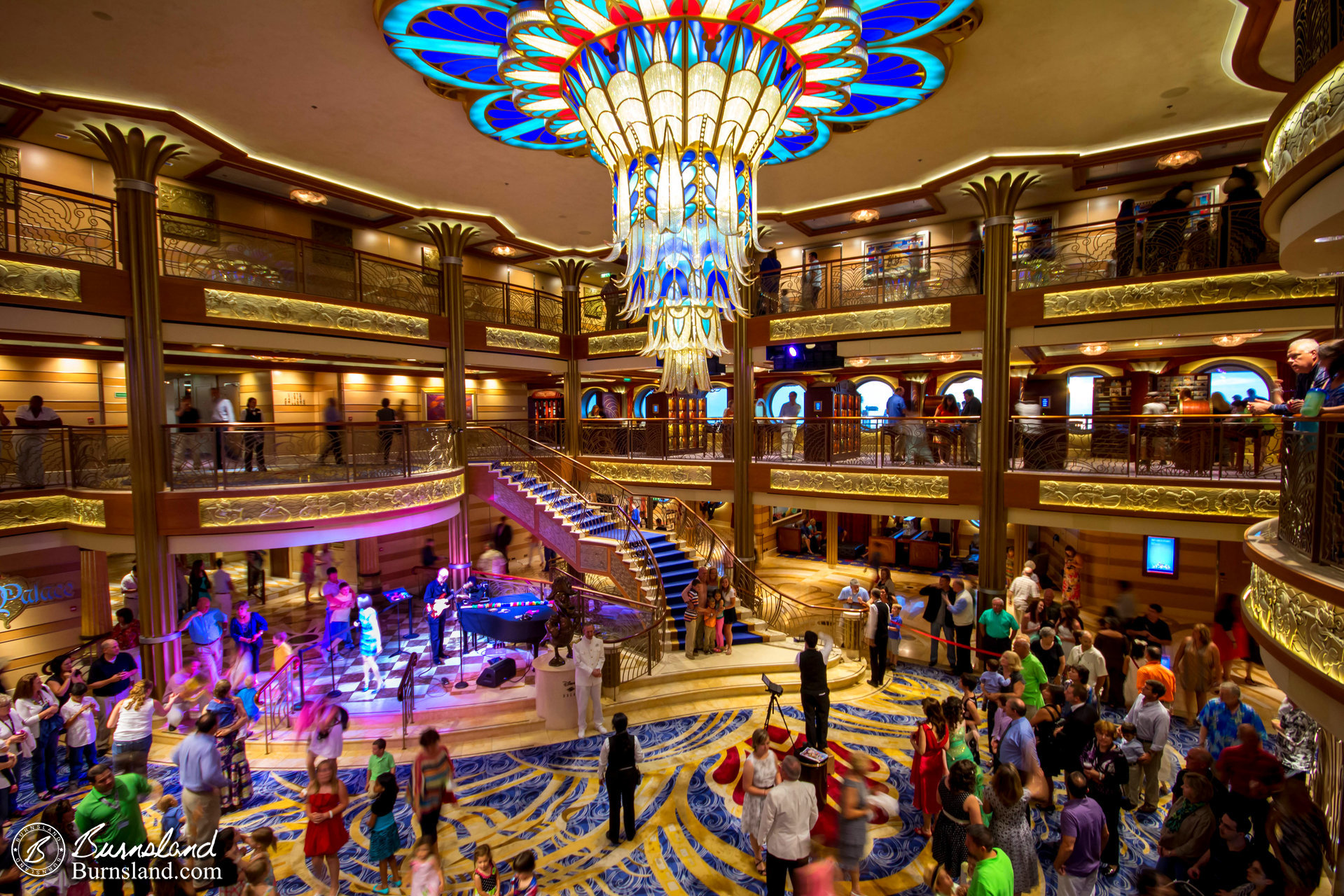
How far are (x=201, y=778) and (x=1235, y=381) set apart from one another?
2001 cm

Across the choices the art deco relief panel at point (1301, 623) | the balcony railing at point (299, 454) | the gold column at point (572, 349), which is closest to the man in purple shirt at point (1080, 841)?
the art deco relief panel at point (1301, 623)

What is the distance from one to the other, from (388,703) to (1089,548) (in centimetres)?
1524

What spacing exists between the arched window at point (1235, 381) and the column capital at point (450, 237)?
17.6 meters

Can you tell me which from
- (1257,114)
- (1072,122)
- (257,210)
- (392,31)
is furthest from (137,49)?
(1257,114)

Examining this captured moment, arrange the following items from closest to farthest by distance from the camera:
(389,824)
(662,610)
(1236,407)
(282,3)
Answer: (389,824) < (282,3) < (662,610) < (1236,407)

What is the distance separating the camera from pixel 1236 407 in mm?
12523

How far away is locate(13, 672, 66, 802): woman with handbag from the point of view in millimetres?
7113

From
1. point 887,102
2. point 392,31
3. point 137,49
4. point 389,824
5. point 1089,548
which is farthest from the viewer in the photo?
point 1089,548

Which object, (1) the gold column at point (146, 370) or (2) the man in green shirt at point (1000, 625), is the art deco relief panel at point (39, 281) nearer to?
(1) the gold column at point (146, 370)

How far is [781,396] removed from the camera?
22.9 m

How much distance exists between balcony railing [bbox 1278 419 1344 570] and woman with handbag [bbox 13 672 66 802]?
12.1m

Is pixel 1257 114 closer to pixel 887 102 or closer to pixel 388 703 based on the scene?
pixel 887 102

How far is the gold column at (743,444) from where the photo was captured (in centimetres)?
1478

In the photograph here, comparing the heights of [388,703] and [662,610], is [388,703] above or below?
below
